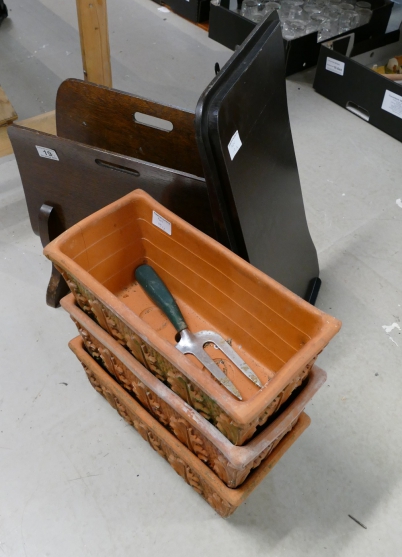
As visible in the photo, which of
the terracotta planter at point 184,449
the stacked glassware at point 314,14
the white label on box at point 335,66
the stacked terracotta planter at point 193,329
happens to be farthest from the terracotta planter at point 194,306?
the stacked glassware at point 314,14

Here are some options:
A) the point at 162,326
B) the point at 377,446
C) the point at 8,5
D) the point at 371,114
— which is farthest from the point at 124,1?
the point at 377,446

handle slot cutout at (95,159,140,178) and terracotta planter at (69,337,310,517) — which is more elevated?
handle slot cutout at (95,159,140,178)

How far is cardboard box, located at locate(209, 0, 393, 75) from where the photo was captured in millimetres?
2080

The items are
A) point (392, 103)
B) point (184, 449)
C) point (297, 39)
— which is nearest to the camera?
point (184, 449)

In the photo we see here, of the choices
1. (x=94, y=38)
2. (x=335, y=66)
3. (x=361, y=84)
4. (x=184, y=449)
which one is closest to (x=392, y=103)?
(x=361, y=84)

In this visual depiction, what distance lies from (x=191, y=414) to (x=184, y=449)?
0.49ft

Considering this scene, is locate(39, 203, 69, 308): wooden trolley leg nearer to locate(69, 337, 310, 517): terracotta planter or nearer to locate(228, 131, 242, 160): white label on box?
locate(69, 337, 310, 517): terracotta planter

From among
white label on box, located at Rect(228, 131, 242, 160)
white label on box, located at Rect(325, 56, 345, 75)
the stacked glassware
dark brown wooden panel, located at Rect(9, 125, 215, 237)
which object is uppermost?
white label on box, located at Rect(228, 131, 242, 160)


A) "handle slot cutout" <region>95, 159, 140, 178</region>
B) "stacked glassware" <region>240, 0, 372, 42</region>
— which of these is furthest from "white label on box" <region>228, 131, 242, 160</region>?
"stacked glassware" <region>240, 0, 372, 42</region>

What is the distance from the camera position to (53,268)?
3.88 ft

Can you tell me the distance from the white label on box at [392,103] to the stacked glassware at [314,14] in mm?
625

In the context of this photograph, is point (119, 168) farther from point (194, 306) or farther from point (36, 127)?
point (36, 127)

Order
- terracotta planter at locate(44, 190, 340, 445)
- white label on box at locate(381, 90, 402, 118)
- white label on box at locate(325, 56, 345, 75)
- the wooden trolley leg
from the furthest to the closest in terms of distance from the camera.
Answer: white label on box at locate(325, 56, 345, 75) → white label on box at locate(381, 90, 402, 118) → the wooden trolley leg → terracotta planter at locate(44, 190, 340, 445)

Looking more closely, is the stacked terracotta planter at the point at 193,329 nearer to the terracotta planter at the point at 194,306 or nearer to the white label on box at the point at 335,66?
the terracotta planter at the point at 194,306
